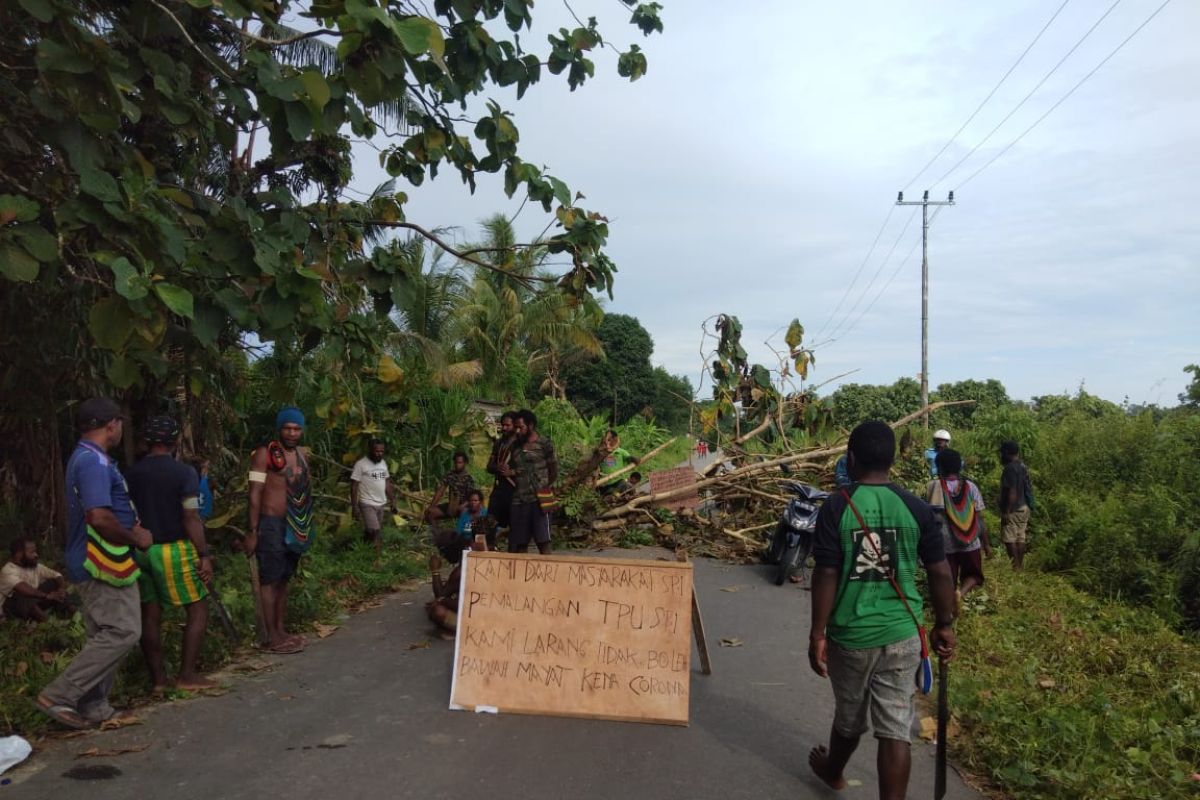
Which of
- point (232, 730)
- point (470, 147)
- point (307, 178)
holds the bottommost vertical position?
point (232, 730)

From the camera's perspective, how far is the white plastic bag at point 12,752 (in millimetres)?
4375

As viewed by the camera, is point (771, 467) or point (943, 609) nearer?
point (943, 609)

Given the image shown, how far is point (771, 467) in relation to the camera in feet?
44.5

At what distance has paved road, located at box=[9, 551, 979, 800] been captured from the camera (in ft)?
14.2

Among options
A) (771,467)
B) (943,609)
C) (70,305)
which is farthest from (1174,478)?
(70,305)

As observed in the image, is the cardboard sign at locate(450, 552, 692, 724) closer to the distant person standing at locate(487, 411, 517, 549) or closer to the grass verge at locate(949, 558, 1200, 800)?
the grass verge at locate(949, 558, 1200, 800)

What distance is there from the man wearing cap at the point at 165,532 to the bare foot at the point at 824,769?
12.6 feet

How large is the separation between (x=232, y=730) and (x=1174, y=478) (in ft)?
40.6

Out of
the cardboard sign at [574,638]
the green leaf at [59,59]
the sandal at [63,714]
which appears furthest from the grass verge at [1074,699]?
the green leaf at [59,59]

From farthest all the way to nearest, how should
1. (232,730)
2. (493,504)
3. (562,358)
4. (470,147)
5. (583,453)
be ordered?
(562,358) → (583,453) → (493,504) → (470,147) → (232,730)

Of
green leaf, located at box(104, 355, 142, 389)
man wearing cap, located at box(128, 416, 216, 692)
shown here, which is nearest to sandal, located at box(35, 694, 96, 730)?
man wearing cap, located at box(128, 416, 216, 692)

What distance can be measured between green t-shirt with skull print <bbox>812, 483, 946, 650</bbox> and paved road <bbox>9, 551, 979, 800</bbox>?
104 cm

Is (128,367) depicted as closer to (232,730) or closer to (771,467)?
(232,730)

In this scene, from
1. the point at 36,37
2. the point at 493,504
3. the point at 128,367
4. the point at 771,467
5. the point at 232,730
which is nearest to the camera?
the point at 128,367
